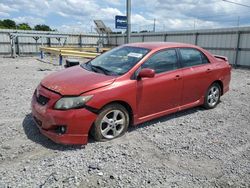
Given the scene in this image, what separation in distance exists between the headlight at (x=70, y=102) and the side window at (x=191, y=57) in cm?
249

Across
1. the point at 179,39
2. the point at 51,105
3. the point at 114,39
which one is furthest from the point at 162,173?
the point at 114,39

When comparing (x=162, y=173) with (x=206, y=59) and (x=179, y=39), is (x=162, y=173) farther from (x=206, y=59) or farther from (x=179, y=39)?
(x=179, y=39)

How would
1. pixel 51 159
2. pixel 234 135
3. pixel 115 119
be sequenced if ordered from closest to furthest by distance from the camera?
1. pixel 51 159
2. pixel 115 119
3. pixel 234 135

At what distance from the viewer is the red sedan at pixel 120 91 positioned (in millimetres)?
3535

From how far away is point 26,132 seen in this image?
4.14 metres

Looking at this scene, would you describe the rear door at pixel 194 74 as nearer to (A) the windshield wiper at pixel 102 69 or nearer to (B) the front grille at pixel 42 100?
(A) the windshield wiper at pixel 102 69

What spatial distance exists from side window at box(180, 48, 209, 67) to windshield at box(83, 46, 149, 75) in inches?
38.5

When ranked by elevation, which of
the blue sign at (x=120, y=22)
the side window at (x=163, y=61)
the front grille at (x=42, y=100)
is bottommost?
the front grille at (x=42, y=100)

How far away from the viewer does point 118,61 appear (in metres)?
4.53

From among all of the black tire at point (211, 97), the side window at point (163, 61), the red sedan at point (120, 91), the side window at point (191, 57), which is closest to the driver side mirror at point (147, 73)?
the red sedan at point (120, 91)

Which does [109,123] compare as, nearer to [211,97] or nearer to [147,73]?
[147,73]

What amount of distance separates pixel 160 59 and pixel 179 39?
15174 millimetres

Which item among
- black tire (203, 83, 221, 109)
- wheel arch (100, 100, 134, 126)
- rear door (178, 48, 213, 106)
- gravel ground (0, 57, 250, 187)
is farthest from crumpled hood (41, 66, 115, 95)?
black tire (203, 83, 221, 109)

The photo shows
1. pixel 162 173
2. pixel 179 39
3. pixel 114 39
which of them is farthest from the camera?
pixel 114 39
